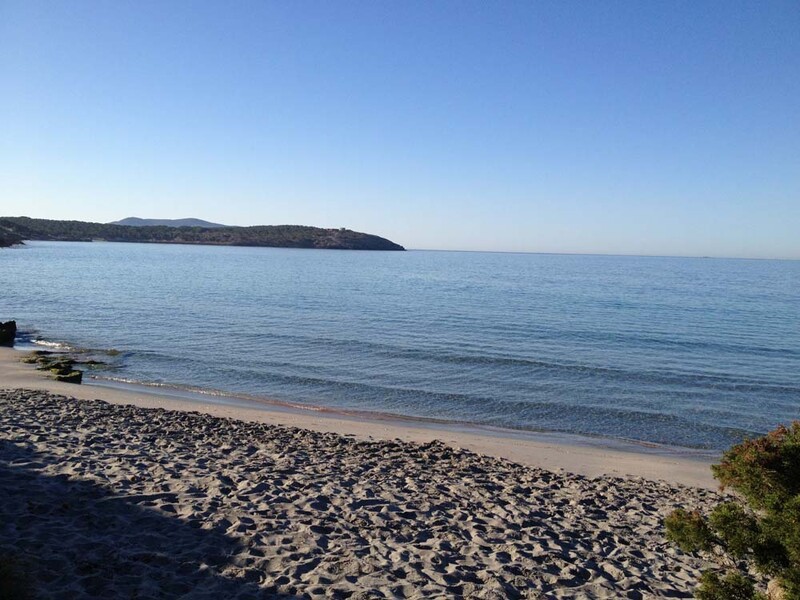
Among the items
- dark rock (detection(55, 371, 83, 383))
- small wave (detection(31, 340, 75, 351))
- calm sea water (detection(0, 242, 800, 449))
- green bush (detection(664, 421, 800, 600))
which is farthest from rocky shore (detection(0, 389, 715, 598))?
small wave (detection(31, 340, 75, 351))

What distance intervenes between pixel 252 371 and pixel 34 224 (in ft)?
678

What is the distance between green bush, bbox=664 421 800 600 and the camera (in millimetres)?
3898

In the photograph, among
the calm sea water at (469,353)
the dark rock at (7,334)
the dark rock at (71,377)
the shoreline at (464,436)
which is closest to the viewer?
the shoreline at (464,436)

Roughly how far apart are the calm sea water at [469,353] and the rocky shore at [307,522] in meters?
6.02

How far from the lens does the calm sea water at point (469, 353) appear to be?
664 inches

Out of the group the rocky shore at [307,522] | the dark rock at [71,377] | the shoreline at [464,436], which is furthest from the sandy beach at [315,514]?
the dark rock at [71,377]

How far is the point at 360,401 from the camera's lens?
17266 millimetres

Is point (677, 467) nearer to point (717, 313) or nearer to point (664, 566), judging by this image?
point (664, 566)

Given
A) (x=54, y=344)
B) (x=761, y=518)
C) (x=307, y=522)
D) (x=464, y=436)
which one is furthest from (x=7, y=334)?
(x=761, y=518)

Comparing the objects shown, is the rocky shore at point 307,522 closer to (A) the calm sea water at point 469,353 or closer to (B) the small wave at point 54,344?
(A) the calm sea water at point 469,353

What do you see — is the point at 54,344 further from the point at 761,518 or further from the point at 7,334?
the point at 761,518

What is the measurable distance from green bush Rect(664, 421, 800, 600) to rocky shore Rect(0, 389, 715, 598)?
1.96m

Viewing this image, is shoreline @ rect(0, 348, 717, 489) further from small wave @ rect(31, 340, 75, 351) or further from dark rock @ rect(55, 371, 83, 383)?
small wave @ rect(31, 340, 75, 351)

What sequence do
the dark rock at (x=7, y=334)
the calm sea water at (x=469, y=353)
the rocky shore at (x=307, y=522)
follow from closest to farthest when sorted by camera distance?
the rocky shore at (x=307, y=522)
the calm sea water at (x=469, y=353)
the dark rock at (x=7, y=334)
